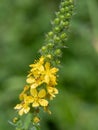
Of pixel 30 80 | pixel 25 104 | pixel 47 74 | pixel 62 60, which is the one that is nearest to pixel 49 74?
pixel 47 74

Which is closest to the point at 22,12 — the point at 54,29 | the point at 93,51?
the point at 93,51

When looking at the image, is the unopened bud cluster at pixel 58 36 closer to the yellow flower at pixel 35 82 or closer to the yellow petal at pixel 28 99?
the yellow flower at pixel 35 82

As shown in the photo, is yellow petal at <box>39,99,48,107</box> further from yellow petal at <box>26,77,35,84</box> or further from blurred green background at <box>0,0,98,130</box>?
blurred green background at <box>0,0,98,130</box>

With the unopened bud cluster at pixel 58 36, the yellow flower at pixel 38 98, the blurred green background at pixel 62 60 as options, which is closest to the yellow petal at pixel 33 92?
the yellow flower at pixel 38 98

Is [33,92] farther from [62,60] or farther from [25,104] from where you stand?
[62,60]

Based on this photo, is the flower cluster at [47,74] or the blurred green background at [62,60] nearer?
the flower cluster at [47,74]

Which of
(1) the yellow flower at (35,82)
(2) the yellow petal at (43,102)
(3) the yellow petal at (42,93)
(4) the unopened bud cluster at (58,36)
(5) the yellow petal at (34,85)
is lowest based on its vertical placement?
→ (2) the yellow petal at (43,102)

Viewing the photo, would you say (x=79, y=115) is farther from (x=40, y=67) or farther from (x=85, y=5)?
(x=40, y=67)
